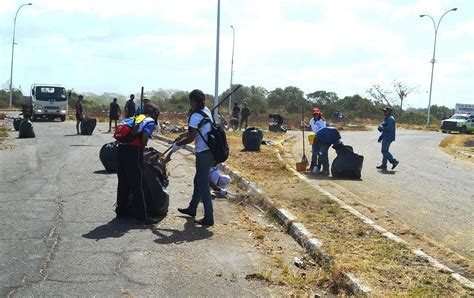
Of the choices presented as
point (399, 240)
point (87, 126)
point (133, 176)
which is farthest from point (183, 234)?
point (87, 126)

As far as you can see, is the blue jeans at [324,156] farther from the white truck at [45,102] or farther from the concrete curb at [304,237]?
the white truck at [45,102]

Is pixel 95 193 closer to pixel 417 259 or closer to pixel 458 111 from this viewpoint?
pixel 417 259

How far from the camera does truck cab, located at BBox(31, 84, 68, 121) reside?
107 ft

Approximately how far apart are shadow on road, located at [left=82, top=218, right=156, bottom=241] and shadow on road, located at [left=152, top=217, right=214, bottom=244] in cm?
32

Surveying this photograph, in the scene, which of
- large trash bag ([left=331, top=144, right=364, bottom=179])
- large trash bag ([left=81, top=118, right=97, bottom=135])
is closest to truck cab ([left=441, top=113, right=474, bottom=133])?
large trash bag ([left=81, top=118, right=97, bottom=135])

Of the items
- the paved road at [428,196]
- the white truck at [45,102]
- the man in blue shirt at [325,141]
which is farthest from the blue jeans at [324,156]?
the white truck at [45,102]

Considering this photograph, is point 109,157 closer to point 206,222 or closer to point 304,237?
point 206,222

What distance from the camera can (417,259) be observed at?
575 centimetres

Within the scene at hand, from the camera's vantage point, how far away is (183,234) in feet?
22.5

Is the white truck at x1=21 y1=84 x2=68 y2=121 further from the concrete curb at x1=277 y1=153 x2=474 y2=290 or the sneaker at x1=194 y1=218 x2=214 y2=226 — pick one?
the sneaker at x1=194 y1=218 x2=214 y2=226

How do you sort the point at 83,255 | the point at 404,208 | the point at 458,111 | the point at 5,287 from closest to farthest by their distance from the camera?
the point at 5,287 < the point at 83,255 < the point at 404,208 < the point at 458,111

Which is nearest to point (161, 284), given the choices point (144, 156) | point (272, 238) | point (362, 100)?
point (272, 238)

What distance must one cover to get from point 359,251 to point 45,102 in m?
29.9

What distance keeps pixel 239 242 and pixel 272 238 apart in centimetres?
53
